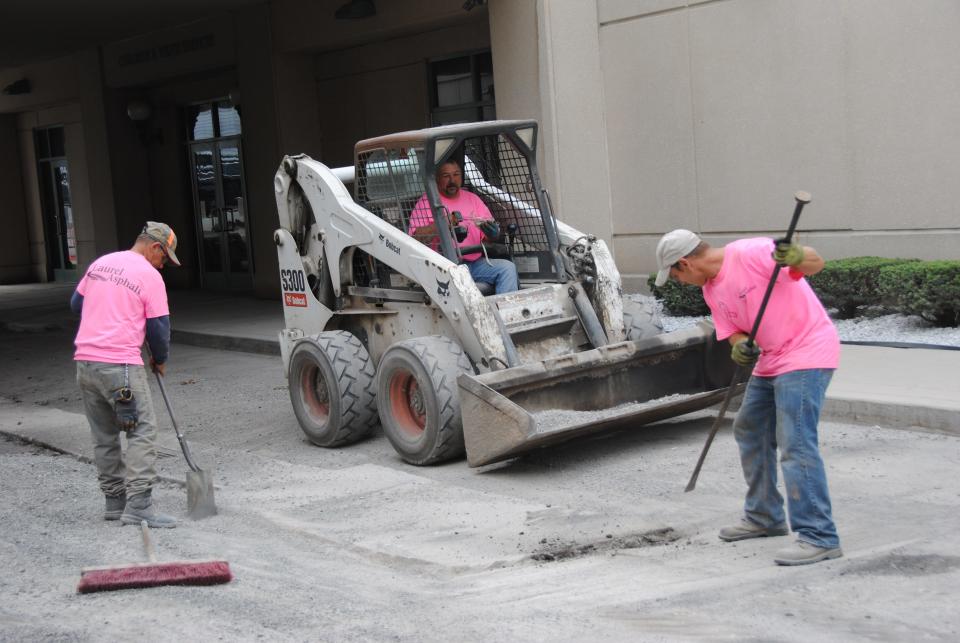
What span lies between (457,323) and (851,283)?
498cm

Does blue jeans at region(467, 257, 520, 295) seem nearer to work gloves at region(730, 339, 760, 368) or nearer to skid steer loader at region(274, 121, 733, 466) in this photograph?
skid steer loader at region(274, 121, 733, 466)

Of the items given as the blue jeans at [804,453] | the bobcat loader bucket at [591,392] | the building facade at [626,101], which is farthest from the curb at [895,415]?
the building facade at [626,101]

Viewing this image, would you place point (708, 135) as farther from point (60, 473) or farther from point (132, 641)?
point (132, 641)

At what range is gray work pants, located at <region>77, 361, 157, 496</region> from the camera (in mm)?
7008

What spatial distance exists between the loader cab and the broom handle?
9.89ft

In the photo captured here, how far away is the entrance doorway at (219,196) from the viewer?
22.1 meters

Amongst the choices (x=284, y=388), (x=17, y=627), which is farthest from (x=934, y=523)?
(x=284, y=388)

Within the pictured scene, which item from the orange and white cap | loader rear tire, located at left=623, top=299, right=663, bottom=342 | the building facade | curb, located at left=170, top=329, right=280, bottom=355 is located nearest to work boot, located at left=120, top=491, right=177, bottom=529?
the orange and white cap

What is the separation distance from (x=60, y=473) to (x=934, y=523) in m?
6.11

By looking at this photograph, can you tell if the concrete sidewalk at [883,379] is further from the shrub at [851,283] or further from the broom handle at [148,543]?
the broom handle at [148,543]

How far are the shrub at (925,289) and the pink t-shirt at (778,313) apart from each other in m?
5.57

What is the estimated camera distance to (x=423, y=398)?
816 cm

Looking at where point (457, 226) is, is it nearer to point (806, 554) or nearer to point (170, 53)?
point (806, 554)

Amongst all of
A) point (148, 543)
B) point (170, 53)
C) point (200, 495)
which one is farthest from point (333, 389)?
point (170, 53)
